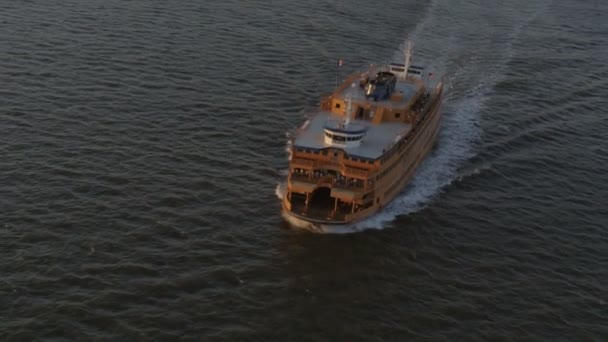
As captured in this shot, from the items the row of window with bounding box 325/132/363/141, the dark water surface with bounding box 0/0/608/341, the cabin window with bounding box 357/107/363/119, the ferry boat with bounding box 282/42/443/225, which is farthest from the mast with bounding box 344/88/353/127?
the dark water surface with bounding box 0/0/608/341

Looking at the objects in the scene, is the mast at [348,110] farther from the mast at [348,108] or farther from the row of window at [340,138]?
the row of window at [340,138]

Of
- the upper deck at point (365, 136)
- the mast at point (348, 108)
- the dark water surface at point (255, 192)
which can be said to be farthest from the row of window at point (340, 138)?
the dark water surface at point (255, 192)

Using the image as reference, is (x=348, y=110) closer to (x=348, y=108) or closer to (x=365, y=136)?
(x=348, y=108)

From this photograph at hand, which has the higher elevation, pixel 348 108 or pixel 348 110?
pixel 348 108

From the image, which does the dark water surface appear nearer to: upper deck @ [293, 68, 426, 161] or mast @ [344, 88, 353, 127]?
upper deck @ [293, 68, 426, 161]

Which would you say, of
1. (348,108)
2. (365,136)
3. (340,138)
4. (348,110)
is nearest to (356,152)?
(340,138)

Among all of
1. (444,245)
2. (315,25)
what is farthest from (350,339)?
(315,25)
